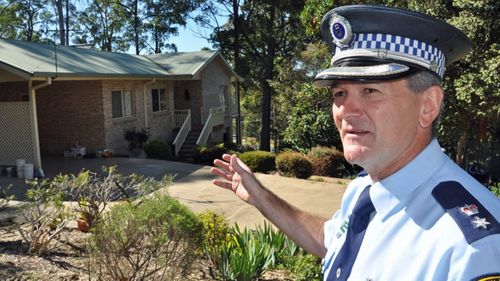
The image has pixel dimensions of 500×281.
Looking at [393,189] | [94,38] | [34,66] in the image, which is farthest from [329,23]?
[94,38]

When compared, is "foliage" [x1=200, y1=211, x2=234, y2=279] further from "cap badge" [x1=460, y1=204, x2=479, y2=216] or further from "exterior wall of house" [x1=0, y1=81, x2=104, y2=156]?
"exterior wall of house" [x1=0, y1=81, x2=104, y2=156]

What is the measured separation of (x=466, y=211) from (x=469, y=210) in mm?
13

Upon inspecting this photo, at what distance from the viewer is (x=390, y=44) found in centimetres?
169

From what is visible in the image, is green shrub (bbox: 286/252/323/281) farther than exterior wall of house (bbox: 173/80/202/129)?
No

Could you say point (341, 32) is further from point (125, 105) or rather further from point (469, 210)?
point (125, 105)

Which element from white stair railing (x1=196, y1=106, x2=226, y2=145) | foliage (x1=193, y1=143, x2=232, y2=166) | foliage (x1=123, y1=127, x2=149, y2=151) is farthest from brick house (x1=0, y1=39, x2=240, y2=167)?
foliage (x1=193, y1=143, x2=232, y2=166)

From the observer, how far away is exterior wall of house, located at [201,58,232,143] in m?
26.0

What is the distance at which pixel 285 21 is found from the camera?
100 feet

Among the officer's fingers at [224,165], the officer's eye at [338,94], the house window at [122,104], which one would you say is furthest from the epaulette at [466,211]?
the house window at [122,104]

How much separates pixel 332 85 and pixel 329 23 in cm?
31

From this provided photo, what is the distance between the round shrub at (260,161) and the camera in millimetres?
16344

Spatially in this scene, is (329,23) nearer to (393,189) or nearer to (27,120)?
(393,189)

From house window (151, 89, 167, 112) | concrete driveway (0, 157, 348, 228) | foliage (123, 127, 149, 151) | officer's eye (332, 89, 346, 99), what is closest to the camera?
officer's eye (332, 89, 346, 99)

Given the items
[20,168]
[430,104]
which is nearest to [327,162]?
[20,168]
